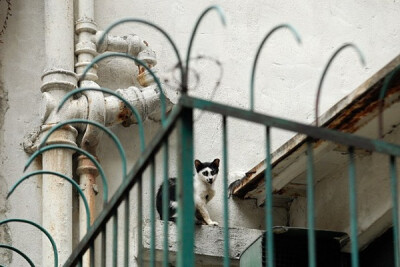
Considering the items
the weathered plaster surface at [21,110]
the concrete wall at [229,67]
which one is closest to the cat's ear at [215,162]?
the concrete wall at [229,67]

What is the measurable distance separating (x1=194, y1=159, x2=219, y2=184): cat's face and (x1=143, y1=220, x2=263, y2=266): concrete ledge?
0.93 feet

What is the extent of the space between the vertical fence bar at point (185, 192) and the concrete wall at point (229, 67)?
13.8 ft

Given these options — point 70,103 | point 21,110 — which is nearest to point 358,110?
point 70,103

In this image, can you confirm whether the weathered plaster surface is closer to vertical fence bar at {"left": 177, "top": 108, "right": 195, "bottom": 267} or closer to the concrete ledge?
the concrete ledge

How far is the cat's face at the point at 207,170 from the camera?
8.02 m

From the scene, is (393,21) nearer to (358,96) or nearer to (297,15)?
(297,15)

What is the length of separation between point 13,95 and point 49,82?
317 millimetres

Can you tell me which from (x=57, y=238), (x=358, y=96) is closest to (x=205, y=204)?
(x=57, y=238)

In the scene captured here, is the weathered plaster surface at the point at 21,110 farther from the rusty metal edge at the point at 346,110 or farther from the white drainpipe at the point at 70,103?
the rusty metal edge at the point at 346,110

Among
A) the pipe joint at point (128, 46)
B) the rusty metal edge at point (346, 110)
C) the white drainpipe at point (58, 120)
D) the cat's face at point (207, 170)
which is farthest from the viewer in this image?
the pipe joint at point (128, 46)

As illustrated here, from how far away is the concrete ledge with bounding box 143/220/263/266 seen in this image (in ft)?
25.9

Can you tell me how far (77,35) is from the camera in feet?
27.0

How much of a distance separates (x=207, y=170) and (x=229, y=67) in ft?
2.97

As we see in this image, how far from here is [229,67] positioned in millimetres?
8648
